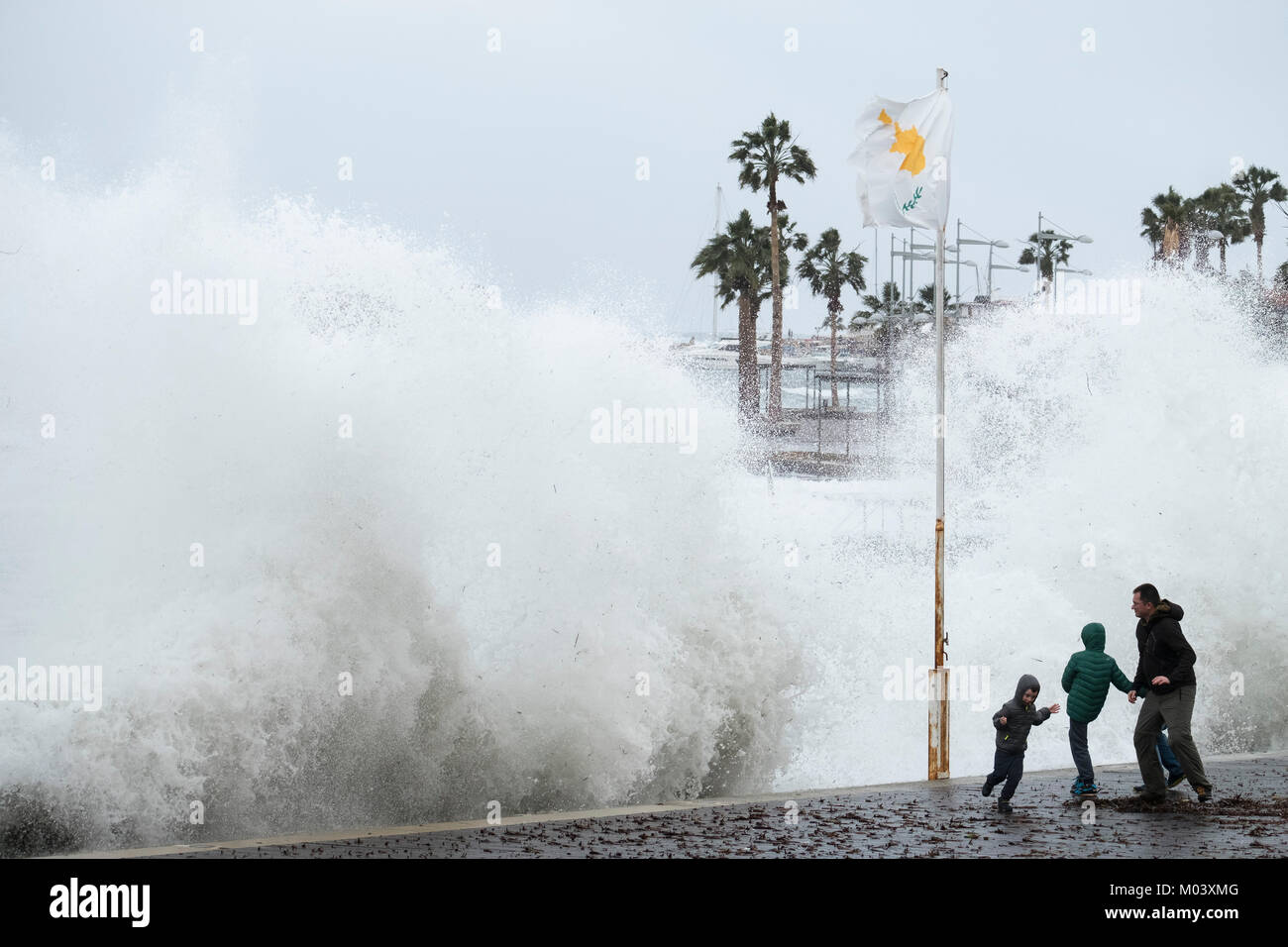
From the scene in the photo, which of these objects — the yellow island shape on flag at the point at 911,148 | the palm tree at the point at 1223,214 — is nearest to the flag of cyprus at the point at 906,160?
the yellow island shape on flag at the point at 911,148

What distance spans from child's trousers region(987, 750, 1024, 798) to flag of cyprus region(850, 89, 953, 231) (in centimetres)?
550

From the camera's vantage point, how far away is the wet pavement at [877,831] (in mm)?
8727

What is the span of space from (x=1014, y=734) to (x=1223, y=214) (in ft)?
207

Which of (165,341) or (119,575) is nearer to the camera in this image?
(119,575)

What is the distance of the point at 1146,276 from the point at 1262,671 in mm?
7786

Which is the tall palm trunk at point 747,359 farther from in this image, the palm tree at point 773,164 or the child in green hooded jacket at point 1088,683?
the child in green hooded jacket at point 1088,683

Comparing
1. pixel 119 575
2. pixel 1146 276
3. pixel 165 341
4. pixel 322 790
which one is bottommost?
pixel 322 790

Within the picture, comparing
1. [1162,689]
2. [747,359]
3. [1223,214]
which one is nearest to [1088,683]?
[1162,689]

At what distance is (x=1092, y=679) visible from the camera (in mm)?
10930

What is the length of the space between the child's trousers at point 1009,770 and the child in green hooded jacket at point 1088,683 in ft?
1.93

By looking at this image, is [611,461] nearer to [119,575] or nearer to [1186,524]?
[119,575]

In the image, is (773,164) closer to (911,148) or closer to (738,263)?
(738,263)
